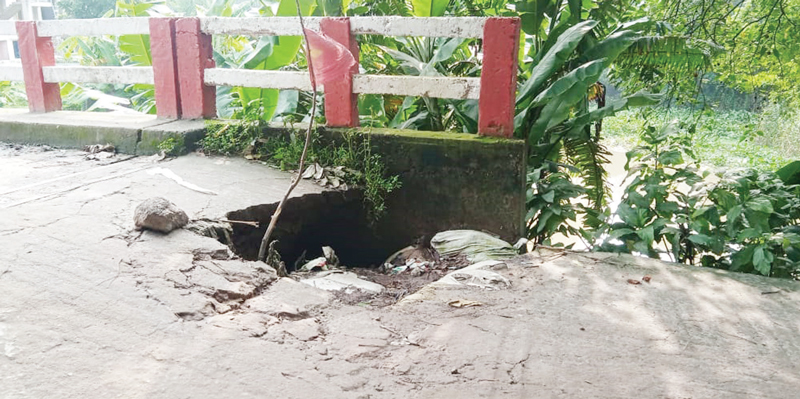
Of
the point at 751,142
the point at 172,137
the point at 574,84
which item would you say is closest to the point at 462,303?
the point at 574,84

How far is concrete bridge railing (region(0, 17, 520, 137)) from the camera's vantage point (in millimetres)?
4539

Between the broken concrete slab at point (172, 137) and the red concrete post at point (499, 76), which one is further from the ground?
the red concrete post at point (499, 76)

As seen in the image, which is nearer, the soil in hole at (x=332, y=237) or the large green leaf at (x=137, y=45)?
the soil in hole at (x=332, y=237)

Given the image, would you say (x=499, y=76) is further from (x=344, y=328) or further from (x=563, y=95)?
(x=344, y=328)

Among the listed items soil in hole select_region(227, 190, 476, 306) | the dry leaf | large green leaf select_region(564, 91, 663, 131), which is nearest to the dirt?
soil in hole select_region(227, 190, 476, 306)

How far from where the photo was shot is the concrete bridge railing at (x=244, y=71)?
4539 mm

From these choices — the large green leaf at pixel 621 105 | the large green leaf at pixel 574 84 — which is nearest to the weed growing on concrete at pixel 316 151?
the large green leaf at pixel 574 84

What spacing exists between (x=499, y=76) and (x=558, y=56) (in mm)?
505

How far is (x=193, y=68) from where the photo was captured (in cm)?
574

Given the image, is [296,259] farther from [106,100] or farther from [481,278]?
[106,100]

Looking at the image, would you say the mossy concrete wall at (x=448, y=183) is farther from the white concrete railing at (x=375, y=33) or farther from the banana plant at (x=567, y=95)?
the banana plant at (x=567, y=95)

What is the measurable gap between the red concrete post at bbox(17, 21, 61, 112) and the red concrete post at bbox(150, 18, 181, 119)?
4.85ft

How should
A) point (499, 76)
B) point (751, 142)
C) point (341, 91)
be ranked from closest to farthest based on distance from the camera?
point (499, 76)
point (341, 91)
point (751, 142)

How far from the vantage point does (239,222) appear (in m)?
3.93
